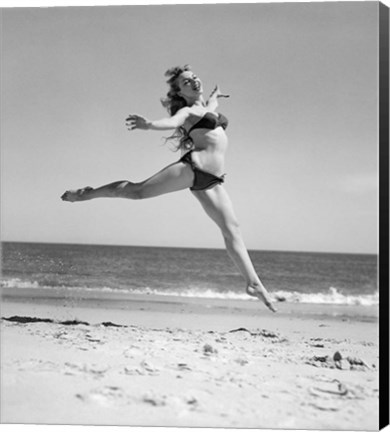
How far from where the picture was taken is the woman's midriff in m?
4.35

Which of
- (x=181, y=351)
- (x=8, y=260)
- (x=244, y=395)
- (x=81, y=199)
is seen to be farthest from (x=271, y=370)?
(x=8, y=260)

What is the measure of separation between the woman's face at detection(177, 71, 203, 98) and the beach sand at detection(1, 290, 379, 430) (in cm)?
166

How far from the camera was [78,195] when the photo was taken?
4.61 metres

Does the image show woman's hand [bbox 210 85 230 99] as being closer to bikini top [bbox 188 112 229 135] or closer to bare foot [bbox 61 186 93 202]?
bikini top [bbox 188 112 229 135]

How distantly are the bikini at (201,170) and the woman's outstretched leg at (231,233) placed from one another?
49 mm

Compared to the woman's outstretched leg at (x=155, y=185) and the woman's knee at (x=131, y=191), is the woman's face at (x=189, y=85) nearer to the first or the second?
the woman's outstretched leg at (x=155, y=185)

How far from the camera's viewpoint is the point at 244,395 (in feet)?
12.7

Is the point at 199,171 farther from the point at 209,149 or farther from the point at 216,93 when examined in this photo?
the point at 216,93

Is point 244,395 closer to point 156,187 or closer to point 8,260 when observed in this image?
point 156,187

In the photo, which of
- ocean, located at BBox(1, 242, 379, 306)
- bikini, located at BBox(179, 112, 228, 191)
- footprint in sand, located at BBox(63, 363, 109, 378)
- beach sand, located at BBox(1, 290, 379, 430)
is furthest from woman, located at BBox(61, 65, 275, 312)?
footprint in sand, located at BBox(63, 363, 109, 378)

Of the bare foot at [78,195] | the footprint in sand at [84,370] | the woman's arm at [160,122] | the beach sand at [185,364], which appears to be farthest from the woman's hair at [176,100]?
the footprint in sand at [84,370]

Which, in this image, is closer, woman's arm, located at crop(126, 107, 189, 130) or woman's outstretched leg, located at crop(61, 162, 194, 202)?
woman's arm, located at crop(126, 107, 189, 130)

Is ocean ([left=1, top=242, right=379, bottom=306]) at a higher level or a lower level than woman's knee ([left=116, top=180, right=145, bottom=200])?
lower

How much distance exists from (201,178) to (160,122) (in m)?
0.57
